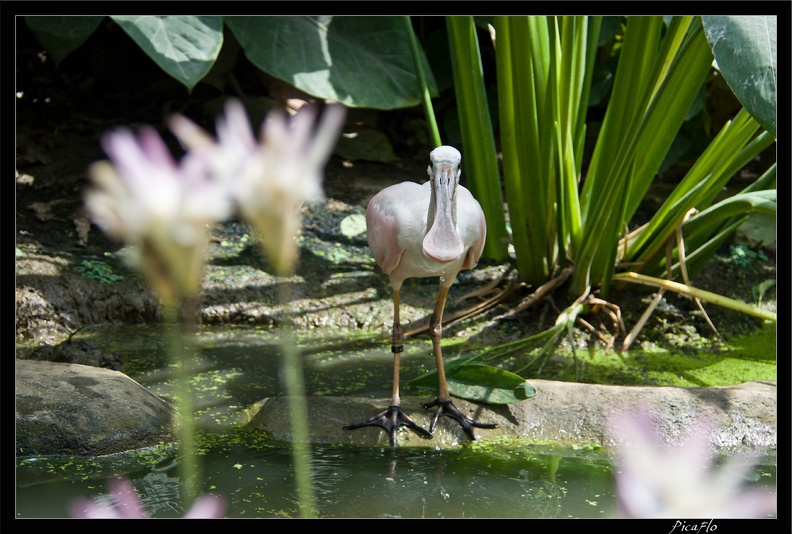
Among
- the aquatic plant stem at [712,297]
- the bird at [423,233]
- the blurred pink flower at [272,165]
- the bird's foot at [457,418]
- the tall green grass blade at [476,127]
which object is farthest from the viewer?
the tall green grass blade at [476,127]

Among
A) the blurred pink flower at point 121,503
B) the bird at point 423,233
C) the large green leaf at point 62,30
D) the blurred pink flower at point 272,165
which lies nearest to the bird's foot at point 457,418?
the bird at point 423,233

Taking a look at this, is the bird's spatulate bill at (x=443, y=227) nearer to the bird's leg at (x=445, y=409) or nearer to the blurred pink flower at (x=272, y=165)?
the bird's leg at (x=445, y=409)

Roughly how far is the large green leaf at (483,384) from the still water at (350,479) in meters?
0.16

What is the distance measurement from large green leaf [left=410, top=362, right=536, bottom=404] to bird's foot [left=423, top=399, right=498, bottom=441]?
3.0 inches

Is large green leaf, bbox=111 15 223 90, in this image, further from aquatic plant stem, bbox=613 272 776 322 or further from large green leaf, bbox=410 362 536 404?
aquatic plant stem, bbox=613 272 776 322

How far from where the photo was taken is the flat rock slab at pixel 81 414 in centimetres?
194

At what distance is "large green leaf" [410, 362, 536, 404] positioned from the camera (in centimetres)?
223

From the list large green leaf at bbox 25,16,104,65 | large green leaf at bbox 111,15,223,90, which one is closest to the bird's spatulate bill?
large green leaf at bbox 111,15,223,90

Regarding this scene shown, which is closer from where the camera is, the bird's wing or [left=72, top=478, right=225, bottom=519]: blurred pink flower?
[left=72, top=478, right=225, bottom=519]: blurred pink flower

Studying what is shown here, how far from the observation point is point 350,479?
1.82m

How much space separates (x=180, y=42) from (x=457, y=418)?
1357mm

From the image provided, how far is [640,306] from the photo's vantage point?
322 cm

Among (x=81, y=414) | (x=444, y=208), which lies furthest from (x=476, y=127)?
(x=81, y=414)

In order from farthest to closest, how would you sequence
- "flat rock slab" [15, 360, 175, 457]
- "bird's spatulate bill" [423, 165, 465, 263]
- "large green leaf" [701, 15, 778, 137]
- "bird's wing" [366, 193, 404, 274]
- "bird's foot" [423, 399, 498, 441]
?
"bird's foot" [423, 399, 498, 441] → "bird's wing" [366, 193, 404, 274] → "flat rock slab" [15, 360, 175, 457] → "bird's spatulate bill" [423, 165, 465, 263] → "large green leaf" [701, 15, 778, 137]
